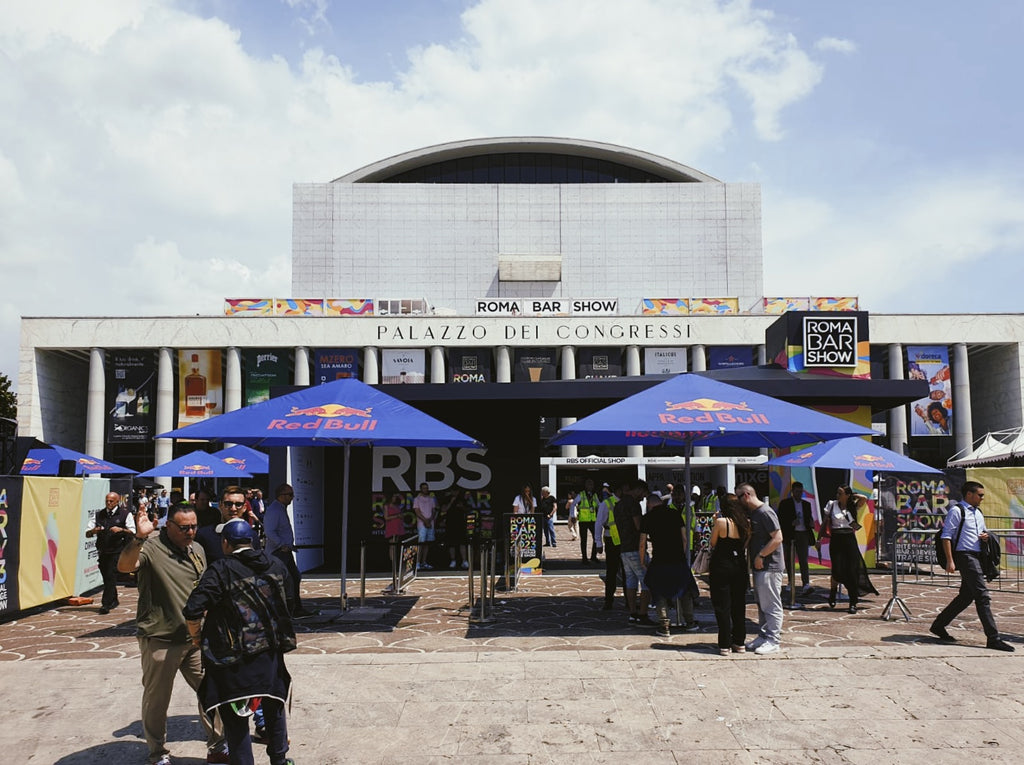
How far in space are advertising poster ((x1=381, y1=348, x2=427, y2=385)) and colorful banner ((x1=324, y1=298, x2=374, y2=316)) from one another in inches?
139

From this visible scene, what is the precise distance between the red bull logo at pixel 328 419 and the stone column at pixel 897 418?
43312mm

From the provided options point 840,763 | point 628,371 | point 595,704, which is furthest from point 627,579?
point 628,371

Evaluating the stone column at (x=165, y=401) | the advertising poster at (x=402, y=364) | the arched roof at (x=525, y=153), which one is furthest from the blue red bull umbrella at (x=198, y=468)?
the arched roof at (x=525, y=153)

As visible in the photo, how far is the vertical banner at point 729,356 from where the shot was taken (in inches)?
1892

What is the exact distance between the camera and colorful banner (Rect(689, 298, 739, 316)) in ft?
167

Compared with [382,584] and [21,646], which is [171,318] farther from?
[21,646]

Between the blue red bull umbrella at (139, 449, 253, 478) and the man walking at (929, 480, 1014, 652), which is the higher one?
the blue red bull umbrella at (139, 449, 253, 478)

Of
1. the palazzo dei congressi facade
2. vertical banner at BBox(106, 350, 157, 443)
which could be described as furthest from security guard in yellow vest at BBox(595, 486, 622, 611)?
vertical banner at BBox(106, 350, 157, 443)

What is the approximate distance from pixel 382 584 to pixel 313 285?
183ft

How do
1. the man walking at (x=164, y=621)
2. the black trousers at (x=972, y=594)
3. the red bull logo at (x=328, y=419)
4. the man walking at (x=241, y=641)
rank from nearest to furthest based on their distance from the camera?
the man walking at (x=241, y=641) < the man walking at (x=164, y=621) < the black trousers at (x=972, y=594) < the red bull logo at (x=328, y=419)

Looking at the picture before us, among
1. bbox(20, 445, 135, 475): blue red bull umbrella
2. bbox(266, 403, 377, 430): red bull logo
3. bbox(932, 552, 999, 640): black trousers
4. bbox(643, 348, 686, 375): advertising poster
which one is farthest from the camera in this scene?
bbox(643, 348, 686, 375): advertising poster

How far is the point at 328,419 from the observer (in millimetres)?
9930

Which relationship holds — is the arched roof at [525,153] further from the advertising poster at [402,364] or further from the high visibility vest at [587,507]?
the high visibility vest at [587,507]

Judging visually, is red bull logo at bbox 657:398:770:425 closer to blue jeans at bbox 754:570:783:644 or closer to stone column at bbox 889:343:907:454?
blue jeans at bbox 754:570:783:644
